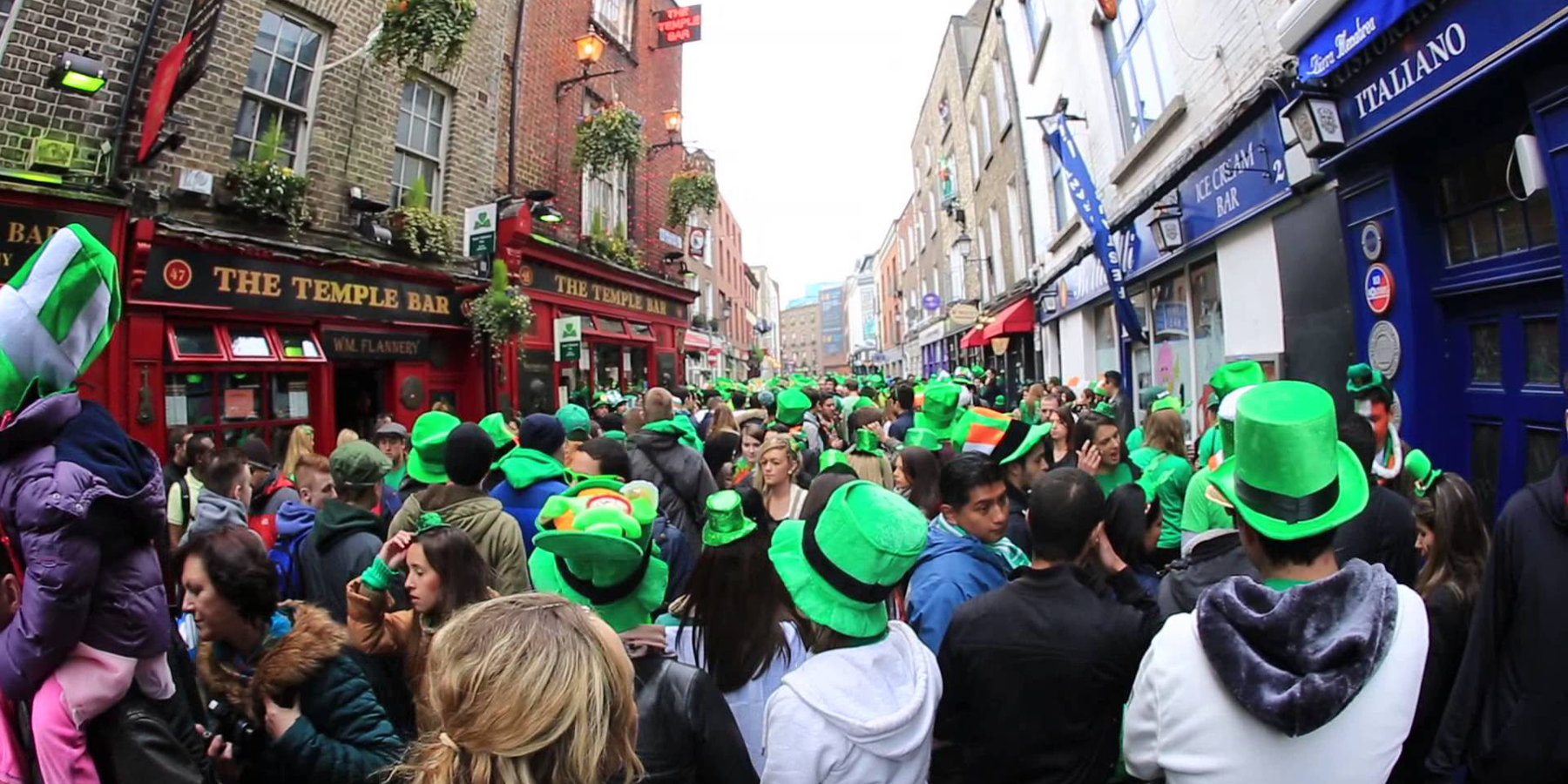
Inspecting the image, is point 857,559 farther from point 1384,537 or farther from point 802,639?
point 1384,537

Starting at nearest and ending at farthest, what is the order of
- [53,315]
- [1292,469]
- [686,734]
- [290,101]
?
[1292,469] → [686,734] → [53,315] → [290,101]

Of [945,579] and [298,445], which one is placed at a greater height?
[298,445]

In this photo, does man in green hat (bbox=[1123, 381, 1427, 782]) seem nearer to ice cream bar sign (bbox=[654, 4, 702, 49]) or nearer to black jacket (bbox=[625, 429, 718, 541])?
black jacket (bbox=[625, 429, 718, 541])

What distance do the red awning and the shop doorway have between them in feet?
47.4

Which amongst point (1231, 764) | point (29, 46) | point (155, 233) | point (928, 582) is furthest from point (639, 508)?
point (29, 46)

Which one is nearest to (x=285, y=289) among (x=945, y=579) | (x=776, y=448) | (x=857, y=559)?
(x=776, y=448)

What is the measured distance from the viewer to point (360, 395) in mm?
11383

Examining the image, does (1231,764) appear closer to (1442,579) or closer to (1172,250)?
(1442,579)

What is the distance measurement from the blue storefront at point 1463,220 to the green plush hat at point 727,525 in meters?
4.67

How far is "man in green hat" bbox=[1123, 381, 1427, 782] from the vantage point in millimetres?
1617

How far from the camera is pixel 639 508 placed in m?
2.59

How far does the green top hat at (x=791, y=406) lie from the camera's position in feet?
24.5

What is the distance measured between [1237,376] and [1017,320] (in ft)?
50.0

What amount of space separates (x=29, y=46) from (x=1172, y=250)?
12.1m
